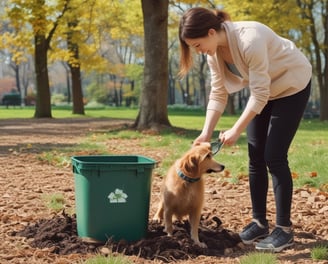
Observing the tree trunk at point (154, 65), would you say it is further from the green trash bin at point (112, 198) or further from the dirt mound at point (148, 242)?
the green trash bin at point (112, 198)

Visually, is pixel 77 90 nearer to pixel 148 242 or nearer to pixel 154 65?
pixel 154 65

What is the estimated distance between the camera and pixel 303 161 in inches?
341

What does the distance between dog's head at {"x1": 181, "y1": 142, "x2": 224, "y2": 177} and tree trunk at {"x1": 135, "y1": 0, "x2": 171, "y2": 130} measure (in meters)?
10.5

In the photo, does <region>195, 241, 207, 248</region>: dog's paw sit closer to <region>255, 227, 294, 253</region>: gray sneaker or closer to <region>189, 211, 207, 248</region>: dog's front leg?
<region>189, 211, 207, 248</region>: dog's front leg

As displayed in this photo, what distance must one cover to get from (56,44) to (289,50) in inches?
1001

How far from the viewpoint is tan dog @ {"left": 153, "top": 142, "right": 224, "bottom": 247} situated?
4.40 meters

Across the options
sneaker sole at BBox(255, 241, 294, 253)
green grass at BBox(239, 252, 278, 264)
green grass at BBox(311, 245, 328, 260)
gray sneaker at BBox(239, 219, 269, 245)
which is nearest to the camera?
green grass at BBox(239, 252, 278, 264)

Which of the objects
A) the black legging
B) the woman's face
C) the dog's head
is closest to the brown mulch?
the black legging

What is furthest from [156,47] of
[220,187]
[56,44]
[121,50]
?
[121,50]

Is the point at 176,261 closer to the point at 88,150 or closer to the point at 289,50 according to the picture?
the point at 289,50

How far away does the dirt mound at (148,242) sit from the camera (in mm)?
4172

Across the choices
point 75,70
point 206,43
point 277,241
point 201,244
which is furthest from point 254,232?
point 75,70

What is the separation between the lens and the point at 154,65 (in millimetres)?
15047

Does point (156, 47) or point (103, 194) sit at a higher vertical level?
point (156, 47)
